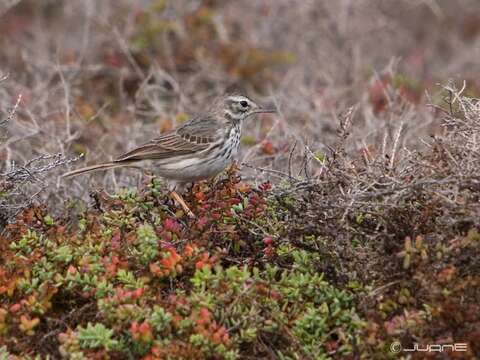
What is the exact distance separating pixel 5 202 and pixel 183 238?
148 centimetres

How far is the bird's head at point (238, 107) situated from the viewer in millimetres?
7777

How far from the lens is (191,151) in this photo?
289 inches

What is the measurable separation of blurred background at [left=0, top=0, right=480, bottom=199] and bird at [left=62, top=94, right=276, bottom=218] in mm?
870

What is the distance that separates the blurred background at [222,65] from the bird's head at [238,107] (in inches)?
26.3

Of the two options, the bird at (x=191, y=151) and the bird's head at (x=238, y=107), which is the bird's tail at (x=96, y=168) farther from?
the bird's head at (x=238, y=107)

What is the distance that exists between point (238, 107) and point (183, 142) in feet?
2.21

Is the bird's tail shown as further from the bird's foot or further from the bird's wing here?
the bird's foot

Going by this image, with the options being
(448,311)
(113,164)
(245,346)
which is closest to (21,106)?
(113,164)

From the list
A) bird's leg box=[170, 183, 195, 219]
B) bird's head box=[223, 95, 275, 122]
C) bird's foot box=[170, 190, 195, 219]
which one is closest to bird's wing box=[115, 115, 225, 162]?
bird's head box=[223, 95, 275, 122]

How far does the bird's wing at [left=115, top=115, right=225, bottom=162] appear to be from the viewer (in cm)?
733

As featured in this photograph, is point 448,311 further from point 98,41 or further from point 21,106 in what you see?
point 98,41

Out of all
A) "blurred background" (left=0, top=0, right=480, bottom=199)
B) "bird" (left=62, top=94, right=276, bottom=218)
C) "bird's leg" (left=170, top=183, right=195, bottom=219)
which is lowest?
"blurred background" (left=0, top=0, right=480, bottom=199)

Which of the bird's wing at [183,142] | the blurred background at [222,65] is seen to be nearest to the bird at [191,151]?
the bird's wing at [183,142]

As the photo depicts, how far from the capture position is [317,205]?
535cm
